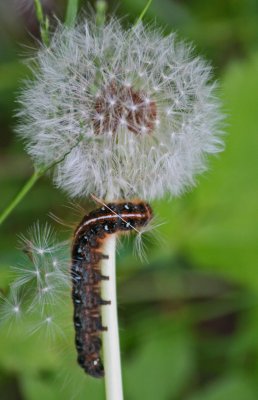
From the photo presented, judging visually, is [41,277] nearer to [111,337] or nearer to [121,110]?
[111,337]

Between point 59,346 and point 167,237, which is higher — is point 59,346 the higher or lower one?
the lower one

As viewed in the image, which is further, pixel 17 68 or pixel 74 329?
pixel 17 68

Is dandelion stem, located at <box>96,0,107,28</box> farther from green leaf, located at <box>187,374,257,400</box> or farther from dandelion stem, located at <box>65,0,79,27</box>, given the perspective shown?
green leaf, located at <box>187,374,257,400</box>

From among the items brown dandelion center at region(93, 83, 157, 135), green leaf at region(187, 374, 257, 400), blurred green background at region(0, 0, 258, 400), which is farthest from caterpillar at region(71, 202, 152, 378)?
green leaf at region(187, 374, 257, 400)

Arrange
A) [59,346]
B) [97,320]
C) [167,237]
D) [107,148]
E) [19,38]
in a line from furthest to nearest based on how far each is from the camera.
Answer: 1. [19,38]
2. [167,237]
3. [59,346]
4. [97,320]
5. [107,148]

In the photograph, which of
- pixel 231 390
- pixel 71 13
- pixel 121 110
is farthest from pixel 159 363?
pixel 71 13

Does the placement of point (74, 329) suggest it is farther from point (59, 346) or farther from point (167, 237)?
point (167, 237)

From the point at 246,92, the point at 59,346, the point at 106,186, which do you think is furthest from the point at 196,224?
the point at 106,186

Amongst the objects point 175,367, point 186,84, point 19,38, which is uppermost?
point 19,38
